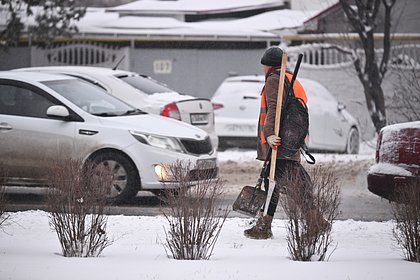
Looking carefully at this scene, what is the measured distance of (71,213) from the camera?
746 cm

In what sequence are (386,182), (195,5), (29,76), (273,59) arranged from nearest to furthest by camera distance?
1. (273,59)
2. (386,182)
3. (29,76)
4. (195,5)

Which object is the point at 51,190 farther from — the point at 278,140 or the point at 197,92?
the point at 197,92

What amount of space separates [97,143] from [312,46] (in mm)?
13463

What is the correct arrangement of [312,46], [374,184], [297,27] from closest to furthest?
[374,184] → [312,46] → [297,27]

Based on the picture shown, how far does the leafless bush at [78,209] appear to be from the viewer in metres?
7.40

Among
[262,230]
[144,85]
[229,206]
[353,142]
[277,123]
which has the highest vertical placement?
[277,123]

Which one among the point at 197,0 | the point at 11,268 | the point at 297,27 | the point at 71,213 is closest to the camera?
the point at 11,268

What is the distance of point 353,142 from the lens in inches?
792

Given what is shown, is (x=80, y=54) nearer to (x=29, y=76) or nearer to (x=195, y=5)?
(x=195, y=5)

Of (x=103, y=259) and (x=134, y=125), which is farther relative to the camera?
(x=134, y=125)

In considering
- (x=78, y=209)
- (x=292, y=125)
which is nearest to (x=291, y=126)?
(x=292, y=125)

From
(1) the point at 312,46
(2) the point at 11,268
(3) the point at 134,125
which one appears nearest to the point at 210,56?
(1) the point at 312,46

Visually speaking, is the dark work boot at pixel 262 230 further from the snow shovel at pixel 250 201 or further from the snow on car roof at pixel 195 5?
the snow on car roof at pixel 195 5

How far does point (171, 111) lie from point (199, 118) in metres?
0.66
